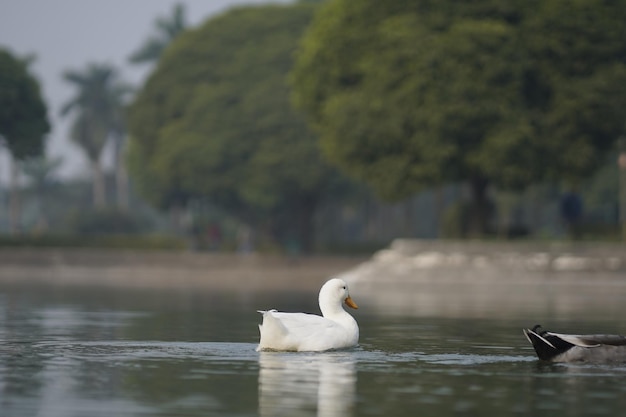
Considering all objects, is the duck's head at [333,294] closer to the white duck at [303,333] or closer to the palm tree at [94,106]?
the white duck at [303,333]

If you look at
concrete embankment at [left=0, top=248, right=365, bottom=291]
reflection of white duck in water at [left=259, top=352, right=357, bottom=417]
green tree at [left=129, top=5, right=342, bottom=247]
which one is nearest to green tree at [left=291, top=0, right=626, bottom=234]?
concrete embankment at [left=0, top=248, right=365, bottom=291]

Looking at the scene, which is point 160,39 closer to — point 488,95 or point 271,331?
point 488,95

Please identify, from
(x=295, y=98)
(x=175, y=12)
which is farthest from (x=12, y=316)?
(x=175, y=12)

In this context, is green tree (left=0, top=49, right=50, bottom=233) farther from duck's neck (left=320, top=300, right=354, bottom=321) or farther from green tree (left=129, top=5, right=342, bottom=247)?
duck's neck (left=320, top=300, right=354, bottom=321)

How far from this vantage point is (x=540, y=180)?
192 ft

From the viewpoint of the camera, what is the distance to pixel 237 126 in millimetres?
85625

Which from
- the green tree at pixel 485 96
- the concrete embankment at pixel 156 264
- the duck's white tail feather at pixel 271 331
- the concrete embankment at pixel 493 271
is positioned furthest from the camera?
the concrete embankment at pixel 156 264

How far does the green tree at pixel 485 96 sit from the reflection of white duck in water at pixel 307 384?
36.8 meters

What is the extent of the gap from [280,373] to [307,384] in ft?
3.66

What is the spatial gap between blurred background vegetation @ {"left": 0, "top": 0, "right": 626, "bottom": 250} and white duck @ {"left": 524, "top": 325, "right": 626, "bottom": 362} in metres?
37.0

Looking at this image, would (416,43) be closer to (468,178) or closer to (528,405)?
(468,178)

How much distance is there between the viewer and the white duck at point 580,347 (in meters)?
18.7

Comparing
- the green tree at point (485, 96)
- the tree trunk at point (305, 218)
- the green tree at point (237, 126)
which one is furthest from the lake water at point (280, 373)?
the tree trunk at point (305, 218)

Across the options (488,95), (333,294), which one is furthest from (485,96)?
(333,294)
